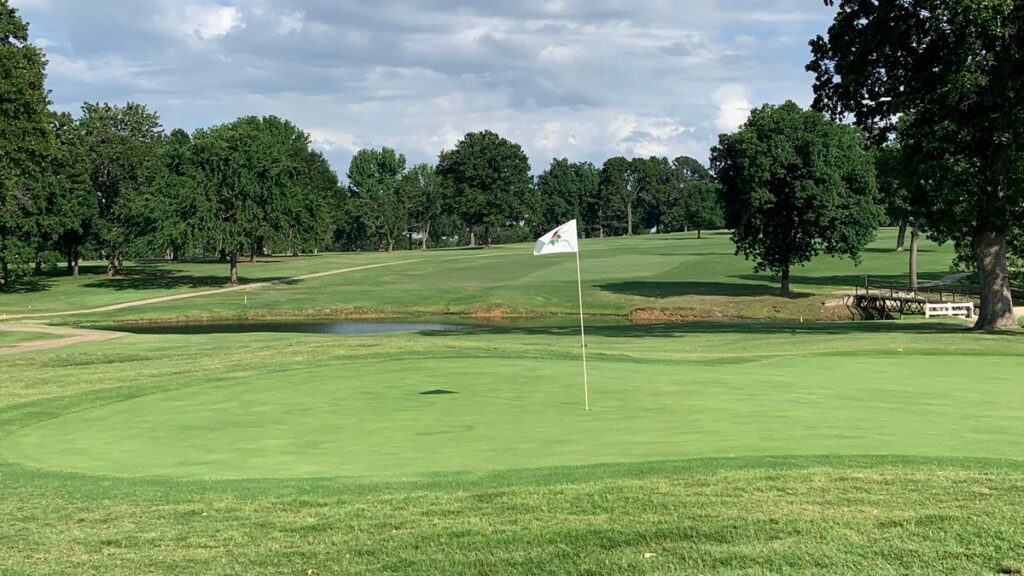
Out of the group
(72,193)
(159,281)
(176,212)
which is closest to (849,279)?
(176,212)

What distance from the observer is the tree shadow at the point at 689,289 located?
203ft

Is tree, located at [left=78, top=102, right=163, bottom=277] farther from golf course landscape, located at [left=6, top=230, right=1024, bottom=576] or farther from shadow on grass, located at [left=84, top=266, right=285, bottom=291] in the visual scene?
golf course landscape, located at [left=6, top=230, right=1024, bottom=576]

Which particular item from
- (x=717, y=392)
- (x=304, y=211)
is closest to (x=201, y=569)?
(x=717, y=392)

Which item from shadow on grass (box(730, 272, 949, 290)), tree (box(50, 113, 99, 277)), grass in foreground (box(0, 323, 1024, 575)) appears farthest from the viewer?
tree (box(50, 113, 99, 277))

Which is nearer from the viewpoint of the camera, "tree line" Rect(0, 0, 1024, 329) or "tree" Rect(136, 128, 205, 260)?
"tree line" Rect(0, 0, 1024, 329)

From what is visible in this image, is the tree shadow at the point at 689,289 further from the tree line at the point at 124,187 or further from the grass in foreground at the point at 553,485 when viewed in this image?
the grass in foreground at the point at 553,485

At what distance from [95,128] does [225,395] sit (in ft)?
243

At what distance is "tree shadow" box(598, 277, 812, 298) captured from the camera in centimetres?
6182

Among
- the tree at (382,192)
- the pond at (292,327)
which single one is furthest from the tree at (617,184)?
the pond at (292,327)

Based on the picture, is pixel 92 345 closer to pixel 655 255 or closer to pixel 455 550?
pixel 455 550

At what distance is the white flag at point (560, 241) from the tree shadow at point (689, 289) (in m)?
47.0

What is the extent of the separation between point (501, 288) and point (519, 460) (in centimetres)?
5724

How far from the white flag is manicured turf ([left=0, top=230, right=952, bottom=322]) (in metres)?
40.9

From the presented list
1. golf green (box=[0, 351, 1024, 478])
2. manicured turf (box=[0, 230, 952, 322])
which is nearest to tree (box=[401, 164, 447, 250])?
manicured turf (box=[0, 230, 952, 322])
